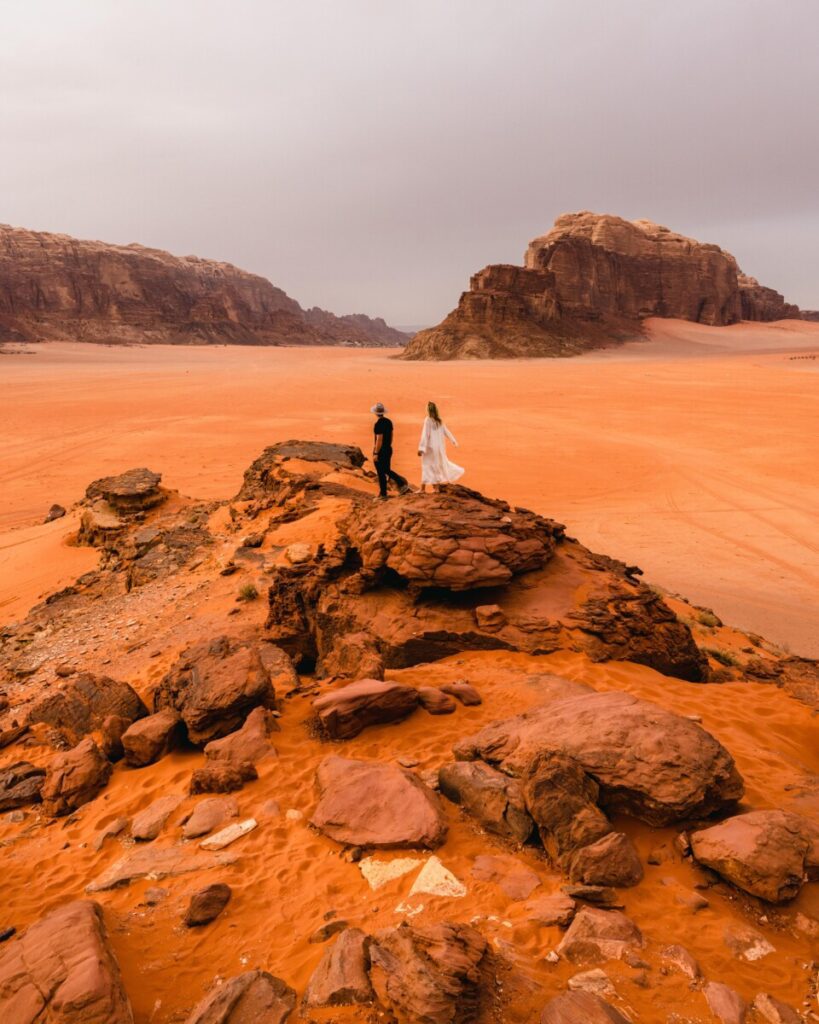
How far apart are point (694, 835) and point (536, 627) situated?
2772mm

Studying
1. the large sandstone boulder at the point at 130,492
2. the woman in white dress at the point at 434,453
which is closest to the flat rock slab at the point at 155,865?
the woman in white dress at the point at 434,453

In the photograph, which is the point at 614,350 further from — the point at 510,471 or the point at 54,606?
the point at 54,606

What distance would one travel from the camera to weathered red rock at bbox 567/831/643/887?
119 inches

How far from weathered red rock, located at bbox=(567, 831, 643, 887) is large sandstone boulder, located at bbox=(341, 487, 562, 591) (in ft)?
9.70

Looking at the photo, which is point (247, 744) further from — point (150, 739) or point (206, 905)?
point (206, 905)

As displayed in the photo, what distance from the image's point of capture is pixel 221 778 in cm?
414

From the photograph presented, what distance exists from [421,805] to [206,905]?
122 centimetres

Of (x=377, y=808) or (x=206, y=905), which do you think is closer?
(x=206, y=905)

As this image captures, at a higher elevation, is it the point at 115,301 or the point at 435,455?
the point at 115,301

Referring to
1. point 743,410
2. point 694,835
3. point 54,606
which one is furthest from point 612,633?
point 743,410

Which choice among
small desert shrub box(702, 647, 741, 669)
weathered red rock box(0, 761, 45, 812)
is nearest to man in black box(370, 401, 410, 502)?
small desert shrub box(702, 647, 741, 669)

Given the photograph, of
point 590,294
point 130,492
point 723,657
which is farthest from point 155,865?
point 590,294

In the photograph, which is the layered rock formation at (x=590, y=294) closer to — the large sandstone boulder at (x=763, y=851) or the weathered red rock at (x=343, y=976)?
the large sandstone boulder at (x=763, y=851)

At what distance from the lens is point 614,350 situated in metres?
75.2
